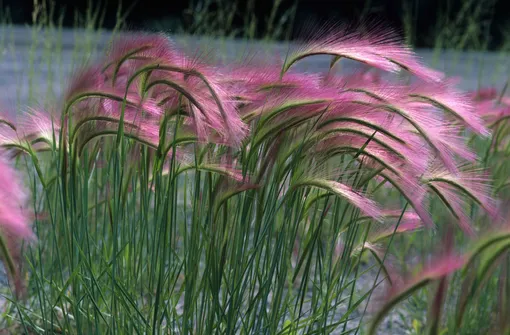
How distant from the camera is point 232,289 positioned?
154 cm

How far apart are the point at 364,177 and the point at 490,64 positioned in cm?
1330

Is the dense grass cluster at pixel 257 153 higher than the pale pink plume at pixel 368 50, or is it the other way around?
the pale pink plume at pixel 368 50

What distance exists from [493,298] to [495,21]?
14.8 meters

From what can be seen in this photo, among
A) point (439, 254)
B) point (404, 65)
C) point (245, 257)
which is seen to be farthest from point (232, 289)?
point (404, 65)

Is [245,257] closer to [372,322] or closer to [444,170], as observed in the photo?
[372,322]

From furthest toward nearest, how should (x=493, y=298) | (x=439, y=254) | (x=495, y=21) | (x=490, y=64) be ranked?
(x=495, y=21) → (x=490, y=64) → (x=493, y=298) → (x=439, y=254)

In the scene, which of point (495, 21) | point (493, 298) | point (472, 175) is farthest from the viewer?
point (495, 21)

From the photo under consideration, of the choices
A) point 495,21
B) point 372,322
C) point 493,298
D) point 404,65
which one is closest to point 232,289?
point 372,322

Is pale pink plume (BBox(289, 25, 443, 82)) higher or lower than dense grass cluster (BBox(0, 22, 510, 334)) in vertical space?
higher

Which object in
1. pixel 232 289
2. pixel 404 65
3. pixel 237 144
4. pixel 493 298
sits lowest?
pixel 493 298

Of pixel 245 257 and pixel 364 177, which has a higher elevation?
pixel 364 177

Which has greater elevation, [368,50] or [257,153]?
[368,50]

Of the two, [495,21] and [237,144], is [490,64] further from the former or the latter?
[237,144]

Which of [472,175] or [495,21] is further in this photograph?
[495,21]
